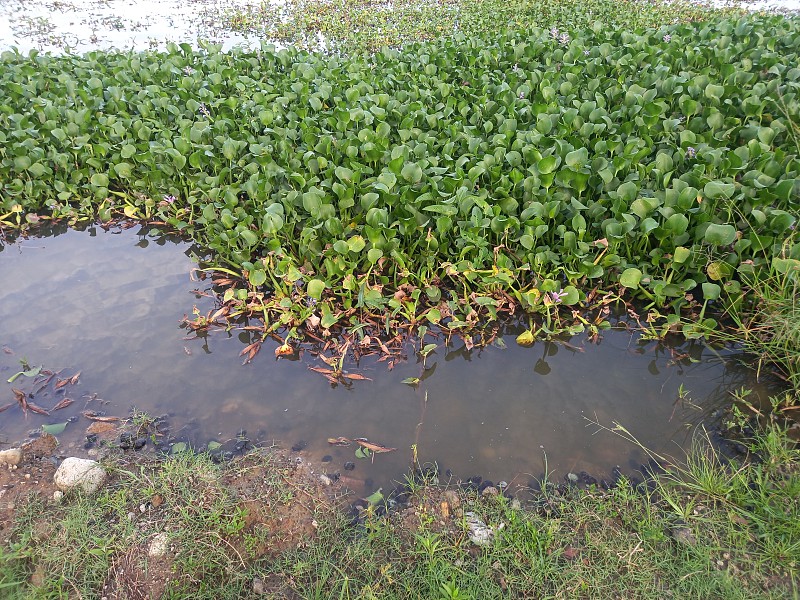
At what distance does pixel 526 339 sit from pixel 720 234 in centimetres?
120

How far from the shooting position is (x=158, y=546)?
229 centimetres

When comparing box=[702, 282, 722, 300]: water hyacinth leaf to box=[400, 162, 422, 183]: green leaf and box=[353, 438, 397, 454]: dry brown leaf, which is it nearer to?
box=[400, 162, 422, 183]: green leaf

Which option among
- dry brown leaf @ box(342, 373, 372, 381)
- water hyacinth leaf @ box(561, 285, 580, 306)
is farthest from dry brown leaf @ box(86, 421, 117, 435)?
water hyacinth leaf @ box(561, 285, 580, 306)

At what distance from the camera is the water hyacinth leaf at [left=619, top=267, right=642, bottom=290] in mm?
3303

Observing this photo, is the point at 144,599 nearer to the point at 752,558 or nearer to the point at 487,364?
the point at 487,364

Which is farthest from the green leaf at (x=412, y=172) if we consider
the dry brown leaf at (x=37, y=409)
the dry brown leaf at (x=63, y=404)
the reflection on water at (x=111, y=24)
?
the reflection on water at (x=111, y=24)

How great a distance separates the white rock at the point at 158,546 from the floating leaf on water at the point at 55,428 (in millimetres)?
1014

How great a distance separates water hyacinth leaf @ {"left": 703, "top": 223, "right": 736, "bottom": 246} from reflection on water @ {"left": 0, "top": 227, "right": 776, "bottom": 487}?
61cm

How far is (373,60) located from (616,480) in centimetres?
561

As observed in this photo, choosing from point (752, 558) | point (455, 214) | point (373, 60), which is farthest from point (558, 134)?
point (373, 60)

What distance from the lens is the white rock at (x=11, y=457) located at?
8.72 feet

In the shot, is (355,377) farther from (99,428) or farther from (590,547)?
(590,547)

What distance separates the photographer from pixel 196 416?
3041 millimetres

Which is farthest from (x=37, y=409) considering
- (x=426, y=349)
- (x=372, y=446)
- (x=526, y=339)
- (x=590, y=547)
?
(x=590, y=547)
